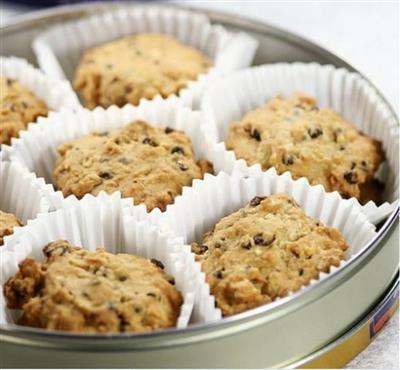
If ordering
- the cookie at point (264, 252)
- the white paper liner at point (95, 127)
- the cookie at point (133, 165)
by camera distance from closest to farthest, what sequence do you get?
1. the cookie at point (264, 252)
2. the cookie at point (133, 165)
3. the white paper liner at point (95, 127)

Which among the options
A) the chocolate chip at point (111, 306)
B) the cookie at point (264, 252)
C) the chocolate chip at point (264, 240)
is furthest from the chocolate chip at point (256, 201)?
the chocolate chip at point (111, 306)

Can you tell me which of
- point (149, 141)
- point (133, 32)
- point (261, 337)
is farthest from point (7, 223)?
point (133, 32)

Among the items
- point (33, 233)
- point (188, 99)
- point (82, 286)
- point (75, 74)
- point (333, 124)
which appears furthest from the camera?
point (75, 74)

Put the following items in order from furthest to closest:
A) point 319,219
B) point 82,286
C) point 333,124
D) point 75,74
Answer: point 75,74
point 333,124
point 319,219
point 82,286

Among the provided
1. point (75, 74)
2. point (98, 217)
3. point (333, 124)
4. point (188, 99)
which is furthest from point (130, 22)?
point (98, 217)

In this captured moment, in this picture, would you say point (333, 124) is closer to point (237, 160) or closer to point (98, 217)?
point (237, 160)

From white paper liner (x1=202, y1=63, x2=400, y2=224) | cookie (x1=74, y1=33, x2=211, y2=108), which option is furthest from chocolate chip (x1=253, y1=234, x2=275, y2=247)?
cookie (x1=74, y1=33, x2=211, y2=108)

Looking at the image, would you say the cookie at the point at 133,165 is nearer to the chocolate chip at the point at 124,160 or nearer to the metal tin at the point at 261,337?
the chocolate chip at the point at 124,160
